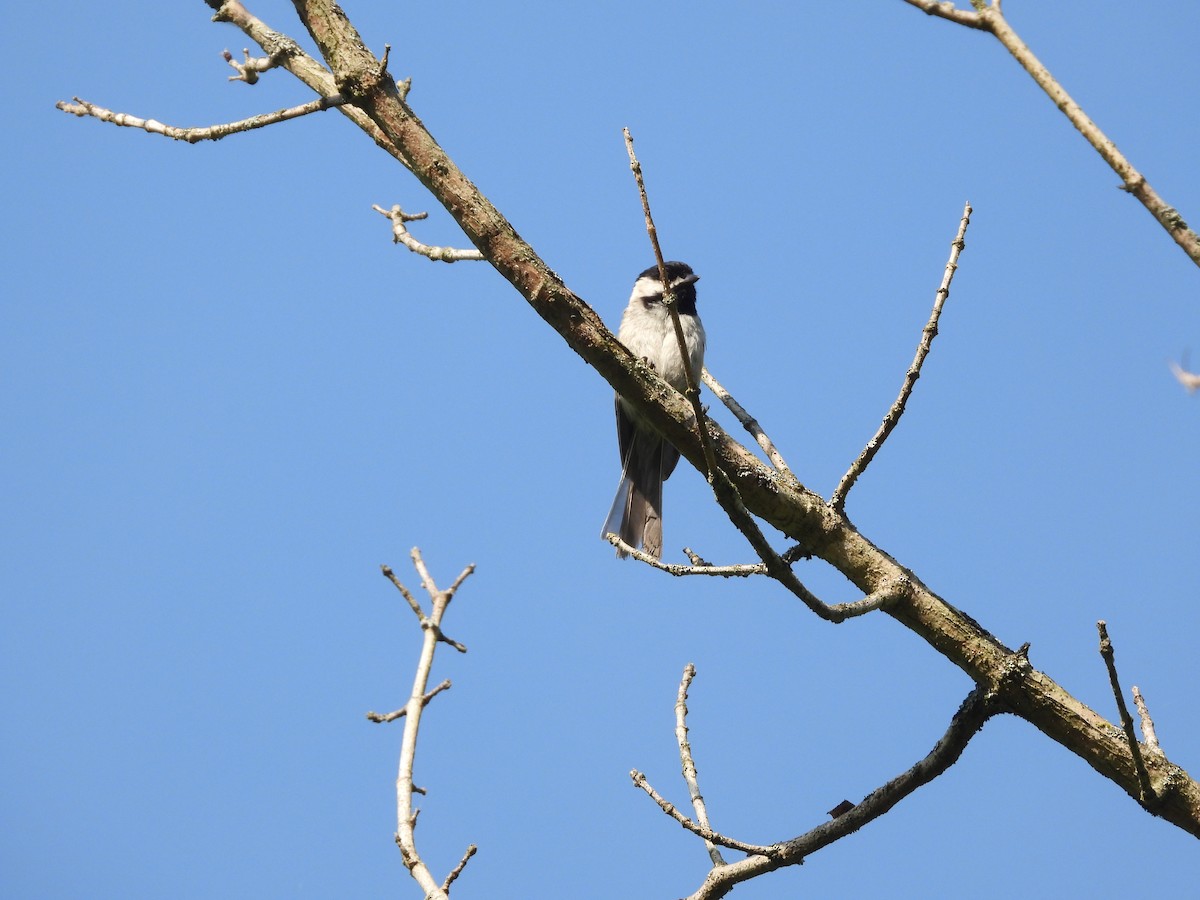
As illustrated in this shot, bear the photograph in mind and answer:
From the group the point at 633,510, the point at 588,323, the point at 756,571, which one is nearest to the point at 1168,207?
the point at 756,571

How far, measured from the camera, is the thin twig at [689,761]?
3.24 metres

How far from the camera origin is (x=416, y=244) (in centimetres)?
394

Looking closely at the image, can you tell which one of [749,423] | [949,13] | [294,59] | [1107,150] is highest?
[294,59]

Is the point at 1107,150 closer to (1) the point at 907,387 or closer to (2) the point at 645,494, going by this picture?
(1) the point at 907,387

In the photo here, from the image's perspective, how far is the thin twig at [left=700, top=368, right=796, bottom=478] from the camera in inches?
147

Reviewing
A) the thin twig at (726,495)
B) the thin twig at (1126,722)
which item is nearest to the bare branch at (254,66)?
the thin twig at (726,495)

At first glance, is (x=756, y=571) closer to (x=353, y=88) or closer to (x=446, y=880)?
(x=446, y=880)

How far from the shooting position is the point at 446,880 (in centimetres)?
299

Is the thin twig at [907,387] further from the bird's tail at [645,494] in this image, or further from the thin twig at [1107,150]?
the bird's tail at [645,494]

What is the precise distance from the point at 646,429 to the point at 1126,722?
3736 mm

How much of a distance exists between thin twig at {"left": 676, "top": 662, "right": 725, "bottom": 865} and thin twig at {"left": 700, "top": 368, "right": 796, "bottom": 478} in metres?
0.70

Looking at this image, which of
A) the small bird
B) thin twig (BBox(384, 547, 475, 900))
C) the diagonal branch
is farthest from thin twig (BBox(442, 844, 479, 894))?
the small bird

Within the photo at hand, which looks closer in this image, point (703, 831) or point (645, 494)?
point (703, 831)

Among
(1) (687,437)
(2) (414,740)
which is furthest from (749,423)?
(2) (414,740)
